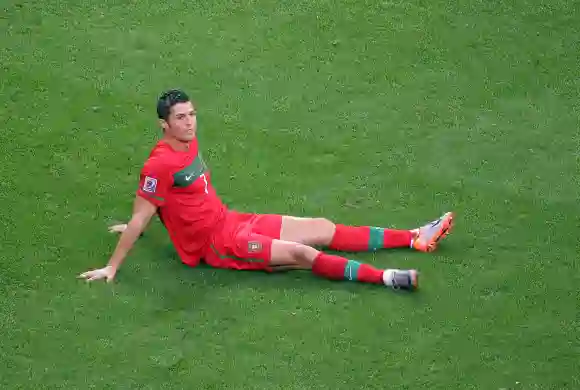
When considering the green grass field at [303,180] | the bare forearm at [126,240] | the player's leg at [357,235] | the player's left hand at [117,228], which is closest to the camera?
the green grass field at [303,180]

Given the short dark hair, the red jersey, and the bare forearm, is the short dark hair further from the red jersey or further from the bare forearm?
the bare forearm

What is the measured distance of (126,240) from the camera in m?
5.66

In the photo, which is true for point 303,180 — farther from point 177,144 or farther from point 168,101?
point 168,101

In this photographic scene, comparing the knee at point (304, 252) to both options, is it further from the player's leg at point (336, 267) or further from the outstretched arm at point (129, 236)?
the outstretched arm at point (129, 236)

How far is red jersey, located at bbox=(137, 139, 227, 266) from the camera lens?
564 cm

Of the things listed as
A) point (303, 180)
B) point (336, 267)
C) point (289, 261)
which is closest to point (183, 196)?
point (289, 261)

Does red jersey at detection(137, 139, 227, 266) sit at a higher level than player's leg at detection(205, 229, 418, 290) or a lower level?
higher

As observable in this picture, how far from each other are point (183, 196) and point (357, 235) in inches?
38.9

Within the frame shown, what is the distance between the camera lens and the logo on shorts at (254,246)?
577 centimetres

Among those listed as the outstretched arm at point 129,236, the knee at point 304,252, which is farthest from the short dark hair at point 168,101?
the knee at point 304,252

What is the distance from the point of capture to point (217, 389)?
5.06 metres

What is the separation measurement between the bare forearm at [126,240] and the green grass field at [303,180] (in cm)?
14

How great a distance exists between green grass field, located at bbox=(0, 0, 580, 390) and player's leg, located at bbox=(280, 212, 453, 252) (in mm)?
76

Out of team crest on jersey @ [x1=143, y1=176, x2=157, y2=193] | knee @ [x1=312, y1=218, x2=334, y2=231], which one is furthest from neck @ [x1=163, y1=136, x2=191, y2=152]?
knee @ [x1=312, y1=218, x2=334, y2=231]
